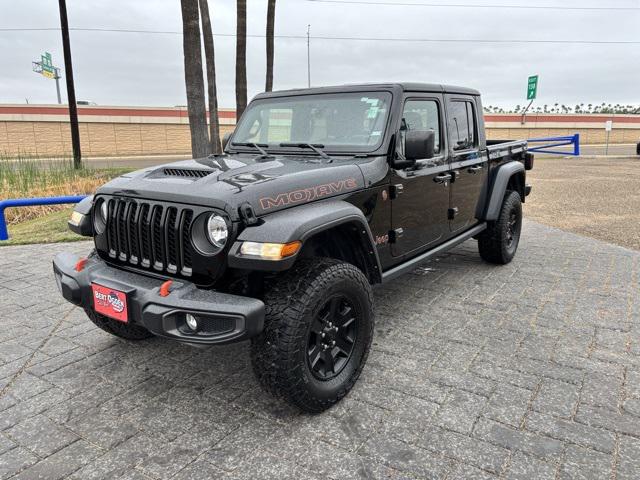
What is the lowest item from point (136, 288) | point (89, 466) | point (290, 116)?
point (89, 466)

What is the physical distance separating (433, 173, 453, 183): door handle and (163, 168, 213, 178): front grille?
6.29 feet

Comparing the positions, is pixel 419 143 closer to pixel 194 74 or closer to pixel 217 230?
pixel 217 230

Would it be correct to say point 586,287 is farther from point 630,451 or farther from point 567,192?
point 567,192

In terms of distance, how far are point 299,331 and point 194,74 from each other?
25.8 feet

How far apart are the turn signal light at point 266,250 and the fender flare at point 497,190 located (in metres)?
3.28

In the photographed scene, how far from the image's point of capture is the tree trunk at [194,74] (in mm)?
8641

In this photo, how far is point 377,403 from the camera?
9.21 feet

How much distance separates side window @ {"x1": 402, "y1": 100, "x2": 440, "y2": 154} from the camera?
3.65m

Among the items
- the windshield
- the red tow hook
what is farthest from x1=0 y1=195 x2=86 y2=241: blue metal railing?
the red tow hook

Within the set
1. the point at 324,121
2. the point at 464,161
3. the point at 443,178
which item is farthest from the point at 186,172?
the point at 464,161

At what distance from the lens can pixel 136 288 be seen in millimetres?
2562

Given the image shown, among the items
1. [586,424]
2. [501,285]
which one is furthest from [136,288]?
[501,285]

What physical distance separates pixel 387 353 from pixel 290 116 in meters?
1.97

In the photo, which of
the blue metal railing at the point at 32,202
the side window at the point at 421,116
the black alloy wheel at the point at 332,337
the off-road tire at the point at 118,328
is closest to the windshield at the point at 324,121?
the side window at the point at 421,116
